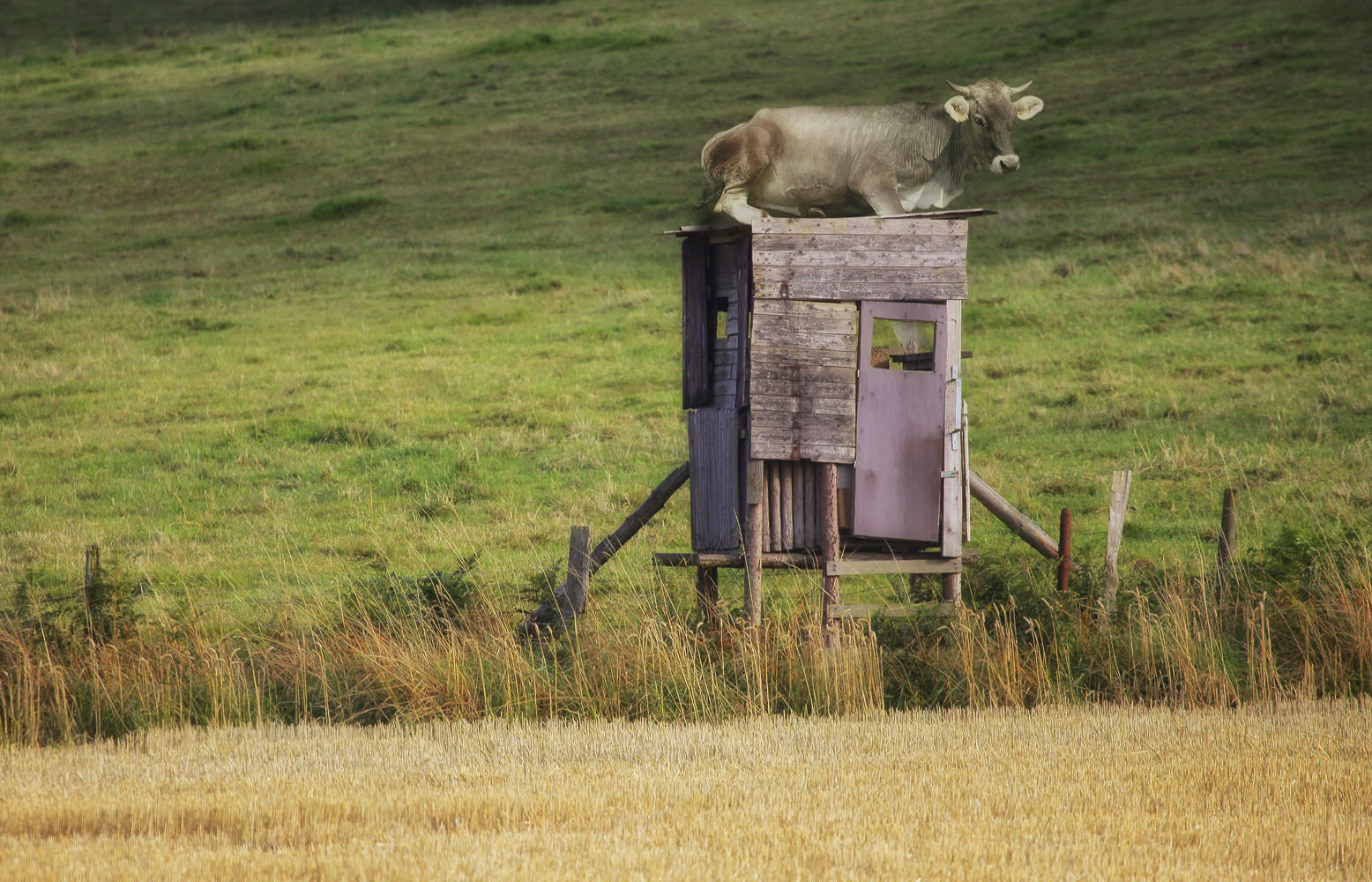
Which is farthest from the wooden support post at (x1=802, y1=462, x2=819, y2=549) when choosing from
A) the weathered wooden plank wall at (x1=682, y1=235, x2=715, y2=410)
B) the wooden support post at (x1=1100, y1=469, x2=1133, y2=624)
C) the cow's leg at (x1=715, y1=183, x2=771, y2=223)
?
the wooden support post at (x1=1100, y1=469, x2=1133, y2=624)

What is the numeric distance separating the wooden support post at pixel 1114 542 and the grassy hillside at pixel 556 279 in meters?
1.17

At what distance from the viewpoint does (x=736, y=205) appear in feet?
41.9

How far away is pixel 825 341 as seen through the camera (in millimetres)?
12992

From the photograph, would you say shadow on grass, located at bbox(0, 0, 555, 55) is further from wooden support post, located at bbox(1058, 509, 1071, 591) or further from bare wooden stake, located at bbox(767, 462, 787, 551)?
wooden support post, located at bbox(1058, 509, 1071, 591)

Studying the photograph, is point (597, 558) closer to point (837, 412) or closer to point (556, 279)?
point (837, 412)

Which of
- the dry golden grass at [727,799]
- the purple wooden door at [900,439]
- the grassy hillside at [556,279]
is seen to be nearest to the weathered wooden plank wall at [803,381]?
the purple wooden door at [900,439]

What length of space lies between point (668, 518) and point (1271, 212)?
2382 cm

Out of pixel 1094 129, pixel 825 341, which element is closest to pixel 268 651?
pixel 825 341

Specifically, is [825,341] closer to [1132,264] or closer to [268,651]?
[268,651]

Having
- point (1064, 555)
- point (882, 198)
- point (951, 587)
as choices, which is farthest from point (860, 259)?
point (1064, 555)

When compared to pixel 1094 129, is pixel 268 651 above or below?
below

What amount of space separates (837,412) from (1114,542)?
2.87 metres

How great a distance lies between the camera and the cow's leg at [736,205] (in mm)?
12680

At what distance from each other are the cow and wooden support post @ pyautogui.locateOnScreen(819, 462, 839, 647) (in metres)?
2.49
